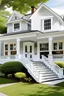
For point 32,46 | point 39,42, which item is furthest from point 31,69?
point 32,46

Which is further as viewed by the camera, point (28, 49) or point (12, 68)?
point (28, 49)

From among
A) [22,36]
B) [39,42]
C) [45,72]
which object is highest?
[22,36]

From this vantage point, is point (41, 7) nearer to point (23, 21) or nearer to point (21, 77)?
point (23, 21)

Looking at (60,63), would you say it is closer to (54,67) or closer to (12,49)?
(54,67)

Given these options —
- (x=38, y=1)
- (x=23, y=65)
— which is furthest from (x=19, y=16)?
(x=38, y=1)

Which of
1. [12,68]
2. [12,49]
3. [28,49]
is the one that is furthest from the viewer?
[12,49]

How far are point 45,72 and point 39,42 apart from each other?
7.85 metres

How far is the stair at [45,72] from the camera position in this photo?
1996 cm

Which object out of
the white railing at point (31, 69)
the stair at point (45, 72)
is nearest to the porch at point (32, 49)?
the stair at point (45, 72)

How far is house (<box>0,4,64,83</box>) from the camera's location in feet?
73.3

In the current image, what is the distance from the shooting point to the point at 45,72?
839 inches

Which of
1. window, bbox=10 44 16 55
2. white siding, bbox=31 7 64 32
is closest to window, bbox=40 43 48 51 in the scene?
white siding, bbox=31 7 64 32

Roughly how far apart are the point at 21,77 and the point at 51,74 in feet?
12.0

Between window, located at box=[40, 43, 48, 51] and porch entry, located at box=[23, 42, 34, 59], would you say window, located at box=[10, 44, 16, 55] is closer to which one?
porch entry, located at box=[23, 42, 34, 59]
